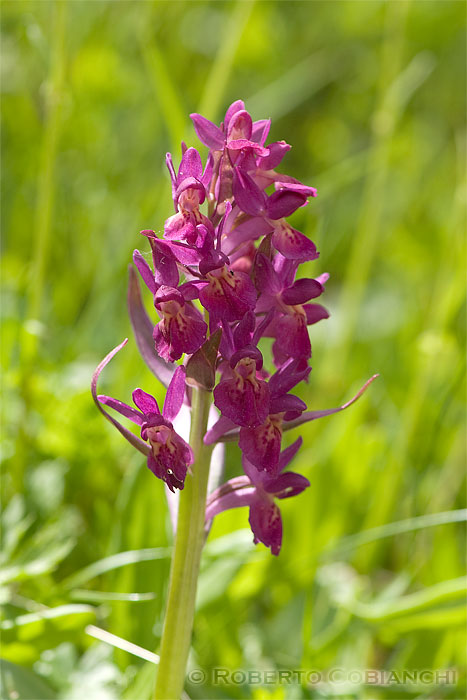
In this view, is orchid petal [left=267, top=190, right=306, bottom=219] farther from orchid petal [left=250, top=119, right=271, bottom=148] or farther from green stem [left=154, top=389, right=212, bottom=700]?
green stem [left=154, top=389, right=212, bottom=700]

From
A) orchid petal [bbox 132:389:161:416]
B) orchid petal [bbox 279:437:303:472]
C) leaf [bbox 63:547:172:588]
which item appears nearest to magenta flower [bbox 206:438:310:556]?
orchid petal [bbox 279:437:303:472]

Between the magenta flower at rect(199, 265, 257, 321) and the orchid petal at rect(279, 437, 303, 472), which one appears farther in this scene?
the orchid petal at rect(279, 437, 303, 472)

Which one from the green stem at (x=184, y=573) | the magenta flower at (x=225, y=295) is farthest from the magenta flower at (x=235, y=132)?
the green stem at (x=184, y=573)

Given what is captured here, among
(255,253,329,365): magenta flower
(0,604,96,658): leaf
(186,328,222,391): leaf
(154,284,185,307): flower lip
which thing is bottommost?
(0,604,96,658): leaf

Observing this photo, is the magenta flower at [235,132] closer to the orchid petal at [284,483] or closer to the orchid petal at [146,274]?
the orchid petal at [146,274]

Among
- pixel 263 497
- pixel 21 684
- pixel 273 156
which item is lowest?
pixel 21 684

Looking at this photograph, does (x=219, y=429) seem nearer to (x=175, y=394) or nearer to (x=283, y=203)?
(x=175, y=394)

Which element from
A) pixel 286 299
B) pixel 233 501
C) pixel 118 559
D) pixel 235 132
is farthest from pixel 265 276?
pixel 118 559
